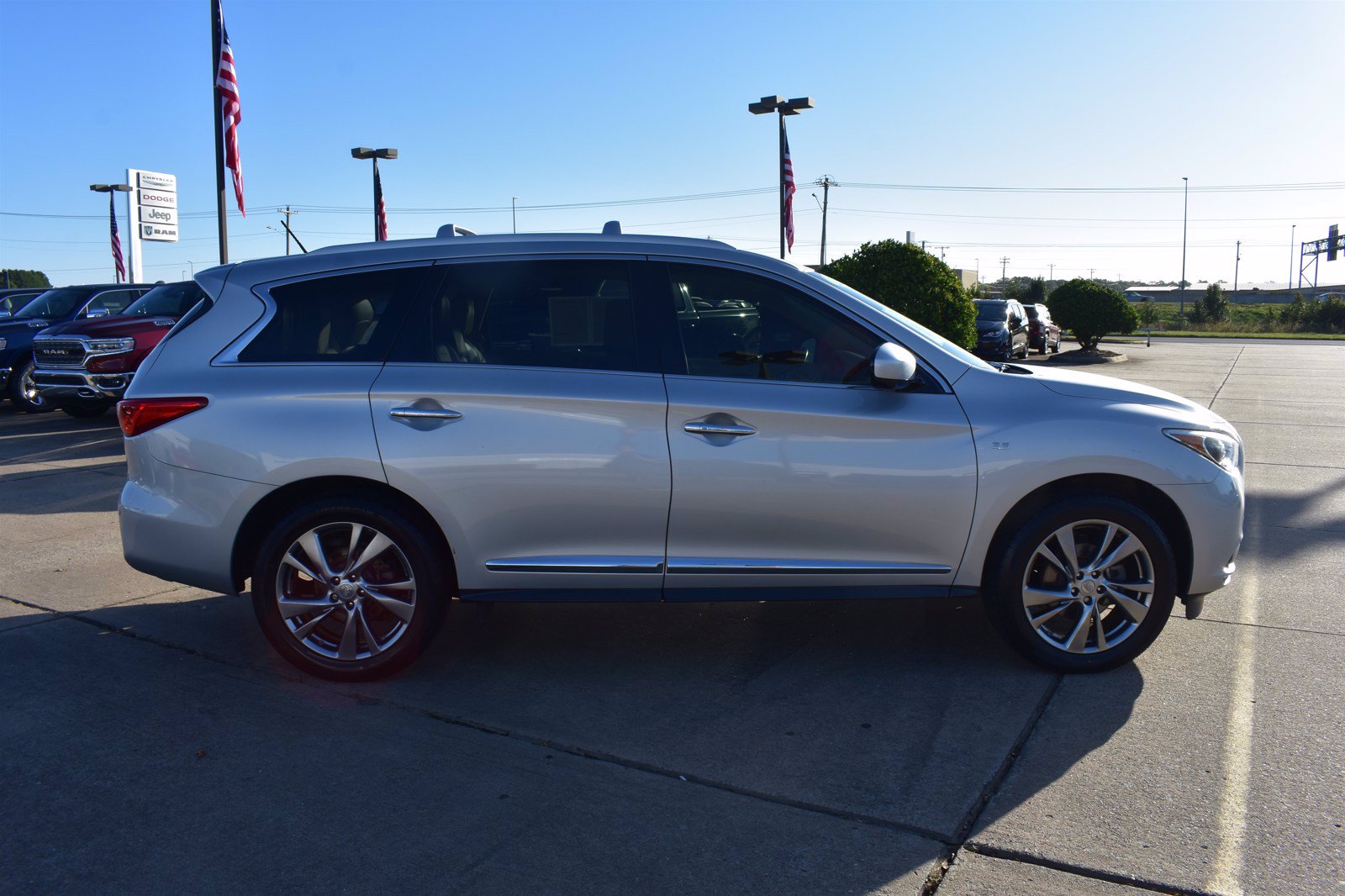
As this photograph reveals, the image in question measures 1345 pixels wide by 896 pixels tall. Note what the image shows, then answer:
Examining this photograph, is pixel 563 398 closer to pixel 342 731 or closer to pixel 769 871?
pixel 342 731

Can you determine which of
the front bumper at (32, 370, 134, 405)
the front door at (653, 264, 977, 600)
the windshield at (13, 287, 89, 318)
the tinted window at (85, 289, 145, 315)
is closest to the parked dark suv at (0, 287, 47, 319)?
the windshield at (13, 287, 89, 318)

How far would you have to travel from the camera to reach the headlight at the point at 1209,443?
4520 millimetres

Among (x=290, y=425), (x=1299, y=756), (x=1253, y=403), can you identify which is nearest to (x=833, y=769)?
(x=1299, y=756)

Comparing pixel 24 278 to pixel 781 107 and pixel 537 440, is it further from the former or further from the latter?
pixel 537 440

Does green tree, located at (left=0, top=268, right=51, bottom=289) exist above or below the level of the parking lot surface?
above

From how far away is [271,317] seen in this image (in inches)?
182

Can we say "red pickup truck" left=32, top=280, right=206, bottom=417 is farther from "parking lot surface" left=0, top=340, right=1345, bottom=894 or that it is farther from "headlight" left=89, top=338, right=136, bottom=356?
"parking lot surface" left=0, top=340, right=1345, bottom=894

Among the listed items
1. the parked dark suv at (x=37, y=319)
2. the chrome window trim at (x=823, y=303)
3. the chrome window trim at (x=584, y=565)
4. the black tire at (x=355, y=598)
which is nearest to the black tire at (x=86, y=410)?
the parked dark suv at (x=37, y=319)

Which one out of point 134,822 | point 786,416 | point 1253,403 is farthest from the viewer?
point 1253,403

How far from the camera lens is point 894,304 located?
15055mm

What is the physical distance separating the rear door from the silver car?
0.04ft

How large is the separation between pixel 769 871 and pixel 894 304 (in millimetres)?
12733

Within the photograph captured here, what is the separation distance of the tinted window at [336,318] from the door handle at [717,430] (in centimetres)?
135

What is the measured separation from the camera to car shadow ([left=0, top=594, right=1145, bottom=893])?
3357mm
